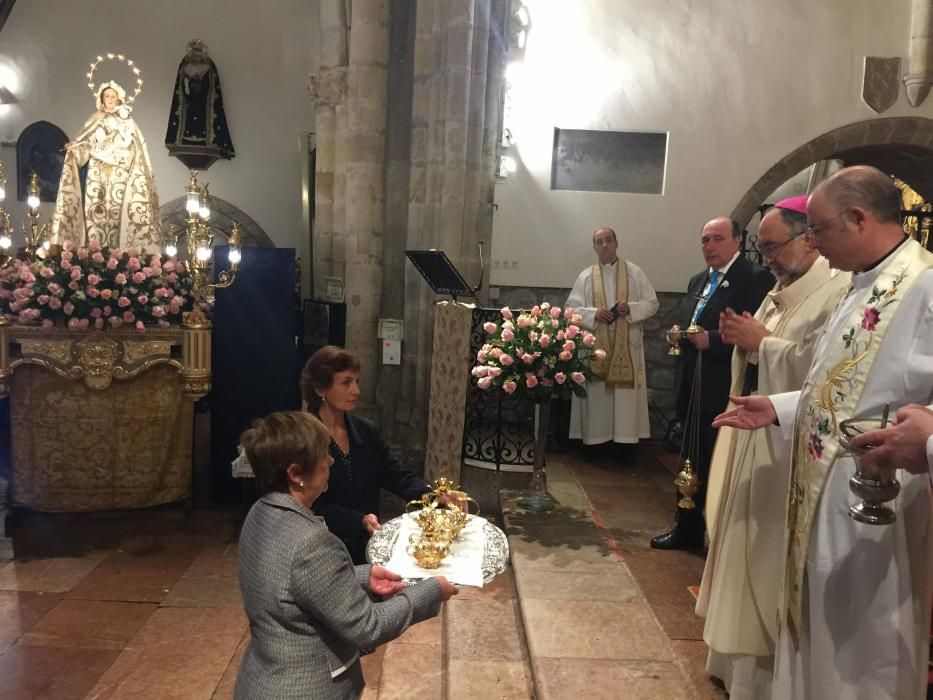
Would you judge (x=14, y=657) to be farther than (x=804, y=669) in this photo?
Yes

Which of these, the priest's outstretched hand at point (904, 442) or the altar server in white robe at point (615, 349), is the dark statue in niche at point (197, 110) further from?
the priest's outstretched hand at point (904, 442)

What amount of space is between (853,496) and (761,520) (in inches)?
26.4

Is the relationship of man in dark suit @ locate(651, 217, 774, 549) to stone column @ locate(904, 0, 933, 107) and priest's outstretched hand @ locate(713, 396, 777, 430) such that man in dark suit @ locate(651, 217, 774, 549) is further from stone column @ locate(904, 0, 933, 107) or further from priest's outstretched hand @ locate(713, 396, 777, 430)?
stone column @ locate(904, 0, 933, 107)

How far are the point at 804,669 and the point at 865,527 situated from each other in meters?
0.49

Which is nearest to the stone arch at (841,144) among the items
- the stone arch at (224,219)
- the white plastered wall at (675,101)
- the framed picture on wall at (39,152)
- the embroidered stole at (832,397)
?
the white plastered wall at (675,101)

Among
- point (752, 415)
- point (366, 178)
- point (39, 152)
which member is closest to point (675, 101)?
point (366, 178)

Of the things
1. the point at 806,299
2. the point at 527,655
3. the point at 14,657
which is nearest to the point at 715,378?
the point at 806,299

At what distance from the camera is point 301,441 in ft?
5.66

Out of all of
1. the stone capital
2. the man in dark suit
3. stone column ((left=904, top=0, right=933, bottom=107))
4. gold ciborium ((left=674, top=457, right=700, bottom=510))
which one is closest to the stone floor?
the man in dark suit

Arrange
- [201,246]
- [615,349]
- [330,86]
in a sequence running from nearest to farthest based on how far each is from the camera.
Result: 1. [201,246]
2. [615,349]
3. [330,86]

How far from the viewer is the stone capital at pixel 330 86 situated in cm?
656

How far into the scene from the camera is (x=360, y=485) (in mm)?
2801

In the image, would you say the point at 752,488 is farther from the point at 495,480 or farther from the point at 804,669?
the point at 495,480

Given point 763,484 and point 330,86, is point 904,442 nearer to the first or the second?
point 763,484
